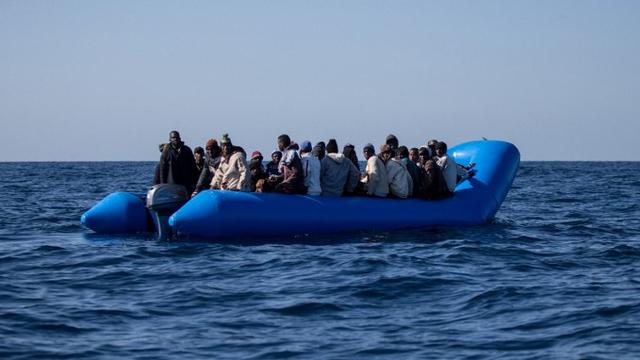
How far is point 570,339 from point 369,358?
162 cm

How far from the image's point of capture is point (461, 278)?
34.4ft

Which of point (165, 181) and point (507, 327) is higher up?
point (165, 181)

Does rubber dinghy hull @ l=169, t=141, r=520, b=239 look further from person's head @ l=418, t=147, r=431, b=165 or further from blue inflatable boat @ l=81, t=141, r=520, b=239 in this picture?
person's head @ l=418, t=147, r=431, b=165

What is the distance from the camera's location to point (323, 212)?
1379cm

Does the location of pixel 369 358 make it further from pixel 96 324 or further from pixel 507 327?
pixel 96 324

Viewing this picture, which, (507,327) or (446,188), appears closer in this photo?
(507,327)

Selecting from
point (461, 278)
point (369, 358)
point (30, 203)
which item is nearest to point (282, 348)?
point (369, 358)

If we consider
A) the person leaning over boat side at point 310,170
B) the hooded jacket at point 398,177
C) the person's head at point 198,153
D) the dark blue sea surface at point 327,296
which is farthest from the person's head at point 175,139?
the hooded jacket at point 398,177

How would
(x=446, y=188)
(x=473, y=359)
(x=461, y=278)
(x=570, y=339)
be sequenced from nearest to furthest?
1. (x=473, y=359)
2. (x=570, y=339)
3. (x=461, y=278)
4. (x=446, y=188)

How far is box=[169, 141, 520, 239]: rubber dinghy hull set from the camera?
43.3 ft

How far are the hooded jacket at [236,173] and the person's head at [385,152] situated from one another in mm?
2002

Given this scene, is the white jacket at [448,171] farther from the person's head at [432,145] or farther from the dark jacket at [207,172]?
the dark jacket at [207,172]

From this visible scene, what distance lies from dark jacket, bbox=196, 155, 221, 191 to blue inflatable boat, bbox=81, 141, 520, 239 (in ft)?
2.04

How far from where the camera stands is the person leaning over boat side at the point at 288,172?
13570 millimetres
